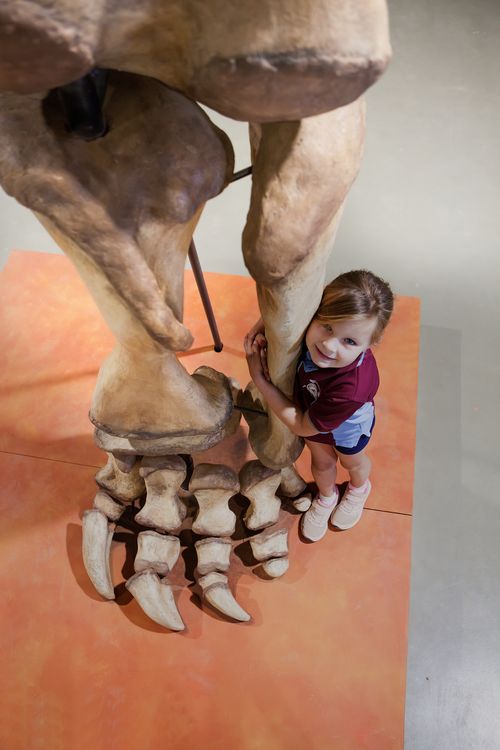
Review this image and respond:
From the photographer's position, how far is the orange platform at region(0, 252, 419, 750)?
1.41 m

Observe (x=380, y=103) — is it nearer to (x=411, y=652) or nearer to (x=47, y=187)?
(x=411, y=652)

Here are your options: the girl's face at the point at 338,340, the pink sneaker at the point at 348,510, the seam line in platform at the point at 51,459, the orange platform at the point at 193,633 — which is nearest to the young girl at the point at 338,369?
the girl's face at the point at 338,340

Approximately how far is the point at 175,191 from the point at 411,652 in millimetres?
1330

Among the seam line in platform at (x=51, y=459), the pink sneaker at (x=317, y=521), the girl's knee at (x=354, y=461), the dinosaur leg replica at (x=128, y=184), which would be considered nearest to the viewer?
the dinosaur leg replica at (x=128, y=184)

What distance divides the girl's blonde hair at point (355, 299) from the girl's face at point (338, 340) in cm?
1

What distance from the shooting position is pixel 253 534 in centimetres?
166

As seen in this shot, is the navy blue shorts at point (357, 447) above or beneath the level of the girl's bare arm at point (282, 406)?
beneath

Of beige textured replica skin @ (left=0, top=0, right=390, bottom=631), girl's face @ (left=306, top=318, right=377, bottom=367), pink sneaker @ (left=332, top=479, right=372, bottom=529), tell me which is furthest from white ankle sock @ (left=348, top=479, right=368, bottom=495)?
girl's face @ (left=306, top=318, right=377, bottom=367)

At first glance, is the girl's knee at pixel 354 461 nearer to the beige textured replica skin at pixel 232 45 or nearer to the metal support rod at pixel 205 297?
the metal support rod at pixel 205 297

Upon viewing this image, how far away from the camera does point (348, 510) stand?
5.43ft

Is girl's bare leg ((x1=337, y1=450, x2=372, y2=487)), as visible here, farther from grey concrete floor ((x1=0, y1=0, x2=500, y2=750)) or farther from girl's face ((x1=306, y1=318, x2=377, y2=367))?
girl's face ((x1=306, y1=318, x2=377, y2=367))

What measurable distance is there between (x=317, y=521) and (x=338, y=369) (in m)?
0.56

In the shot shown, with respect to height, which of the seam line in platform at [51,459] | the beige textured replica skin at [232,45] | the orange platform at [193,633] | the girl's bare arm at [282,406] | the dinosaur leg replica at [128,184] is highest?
the beige textured replica skin at [232,45]

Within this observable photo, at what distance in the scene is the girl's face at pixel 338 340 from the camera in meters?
1.12
